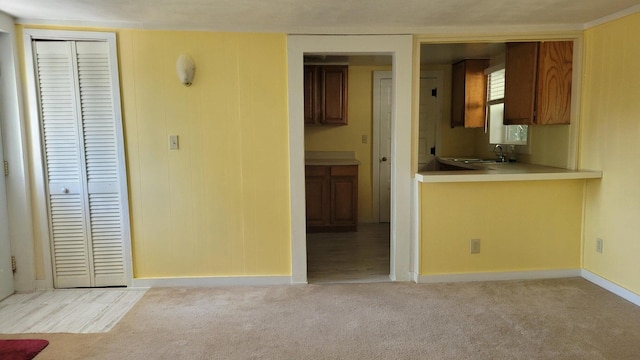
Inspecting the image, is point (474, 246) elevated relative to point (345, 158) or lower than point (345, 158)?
lower

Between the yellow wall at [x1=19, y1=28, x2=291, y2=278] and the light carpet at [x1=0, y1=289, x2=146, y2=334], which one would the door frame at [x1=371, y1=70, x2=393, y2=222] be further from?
the light carpet at [x1=0, y1=289, x2=146, y2=334]

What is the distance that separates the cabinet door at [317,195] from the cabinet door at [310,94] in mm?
687

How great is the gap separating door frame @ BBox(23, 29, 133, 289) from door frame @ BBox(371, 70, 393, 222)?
337 centimetres

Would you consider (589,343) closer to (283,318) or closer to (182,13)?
(283,318)

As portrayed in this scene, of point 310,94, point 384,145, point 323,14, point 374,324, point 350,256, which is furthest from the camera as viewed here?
point 384,145

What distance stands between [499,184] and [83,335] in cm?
331

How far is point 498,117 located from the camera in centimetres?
500

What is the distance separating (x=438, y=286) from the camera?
347cm

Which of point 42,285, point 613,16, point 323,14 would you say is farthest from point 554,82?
point 42,285

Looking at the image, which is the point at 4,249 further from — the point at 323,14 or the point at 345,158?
the point at 345,158

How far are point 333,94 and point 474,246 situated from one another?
2.70m

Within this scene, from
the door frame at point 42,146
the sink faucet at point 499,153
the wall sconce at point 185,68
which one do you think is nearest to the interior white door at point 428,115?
the sink faucet at point 499,153

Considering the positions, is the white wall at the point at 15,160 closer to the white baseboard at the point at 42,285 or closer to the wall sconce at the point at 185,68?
the white baseboard at the point at 42,285

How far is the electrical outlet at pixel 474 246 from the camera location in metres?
A: 3.56
